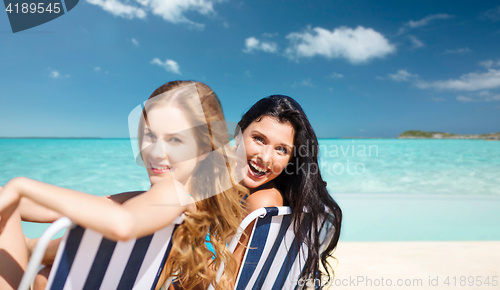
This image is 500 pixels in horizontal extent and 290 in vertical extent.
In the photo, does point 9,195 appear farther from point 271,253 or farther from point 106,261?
point 271,253

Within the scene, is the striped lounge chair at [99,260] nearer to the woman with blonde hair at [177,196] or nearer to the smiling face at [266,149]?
the woman with blonde hair at [177,196]

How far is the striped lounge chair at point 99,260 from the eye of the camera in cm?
89


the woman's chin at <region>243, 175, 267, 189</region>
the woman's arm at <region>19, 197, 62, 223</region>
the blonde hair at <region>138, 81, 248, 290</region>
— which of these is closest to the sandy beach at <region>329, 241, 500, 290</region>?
the woman's chin at <region>243, 175, 267, 189</region>

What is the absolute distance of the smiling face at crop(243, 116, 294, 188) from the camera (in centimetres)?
198

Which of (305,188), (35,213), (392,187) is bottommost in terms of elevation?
(35,213)

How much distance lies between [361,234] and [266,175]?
511cm

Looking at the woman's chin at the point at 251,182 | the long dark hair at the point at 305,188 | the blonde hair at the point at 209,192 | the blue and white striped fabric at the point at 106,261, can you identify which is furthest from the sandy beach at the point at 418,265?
the blue and white striped fabric at the point at 106,261

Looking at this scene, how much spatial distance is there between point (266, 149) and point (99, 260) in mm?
1213

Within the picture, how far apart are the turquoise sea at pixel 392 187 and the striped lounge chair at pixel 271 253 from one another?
0.55 meters

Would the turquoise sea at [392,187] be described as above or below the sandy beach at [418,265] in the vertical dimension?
above

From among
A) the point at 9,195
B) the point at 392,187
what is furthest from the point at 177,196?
the point at 392,187

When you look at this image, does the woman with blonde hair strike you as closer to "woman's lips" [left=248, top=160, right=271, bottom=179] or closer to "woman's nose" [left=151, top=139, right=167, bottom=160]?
"woman's nose" [left=151, top=139, right=167, bottom=160]

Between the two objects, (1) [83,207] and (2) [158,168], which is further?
(2) [158,168]

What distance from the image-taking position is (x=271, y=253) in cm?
155
